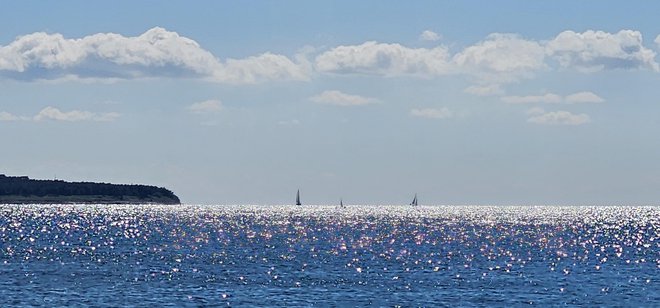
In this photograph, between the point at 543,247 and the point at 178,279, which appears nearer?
the point at 178,279

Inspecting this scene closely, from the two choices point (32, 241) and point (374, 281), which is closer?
point (374, 281)

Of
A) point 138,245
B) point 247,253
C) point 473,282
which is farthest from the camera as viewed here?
point 138,245

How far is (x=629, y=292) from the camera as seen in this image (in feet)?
276

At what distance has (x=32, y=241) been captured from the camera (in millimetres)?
154750

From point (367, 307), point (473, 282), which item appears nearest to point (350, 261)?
point (473, 282)

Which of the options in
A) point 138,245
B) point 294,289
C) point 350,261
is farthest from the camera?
point 138,245

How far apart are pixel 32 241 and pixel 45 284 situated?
73.3 metres

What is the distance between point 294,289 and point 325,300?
7.37m

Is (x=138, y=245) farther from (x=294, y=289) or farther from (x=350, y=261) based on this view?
(x=294, y=289)

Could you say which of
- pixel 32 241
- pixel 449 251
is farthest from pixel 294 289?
pixel 32 241

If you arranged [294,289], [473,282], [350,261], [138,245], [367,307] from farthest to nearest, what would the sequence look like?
[138,245] < [350,261] < [473,282] < [294,289] < [367,307]

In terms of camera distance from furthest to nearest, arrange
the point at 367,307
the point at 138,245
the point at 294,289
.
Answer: the point at 138,245
the point at 294,289
the point at 367,307

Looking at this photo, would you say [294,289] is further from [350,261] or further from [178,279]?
[350,261]

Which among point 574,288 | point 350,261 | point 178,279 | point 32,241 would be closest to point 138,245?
point 32,241
